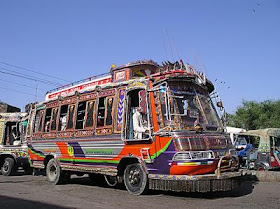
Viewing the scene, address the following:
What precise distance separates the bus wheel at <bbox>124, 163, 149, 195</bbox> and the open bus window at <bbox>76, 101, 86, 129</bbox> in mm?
2595

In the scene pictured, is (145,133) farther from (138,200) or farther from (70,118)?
(70,118)

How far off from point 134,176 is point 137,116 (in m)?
1.55

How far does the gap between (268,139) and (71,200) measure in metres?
10.8

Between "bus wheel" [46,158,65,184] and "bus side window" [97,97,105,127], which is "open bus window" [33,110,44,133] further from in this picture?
"bus side window" [97,97,105,127]

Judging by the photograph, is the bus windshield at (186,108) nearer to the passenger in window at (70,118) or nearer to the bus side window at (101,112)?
the bus side window at (101,112)

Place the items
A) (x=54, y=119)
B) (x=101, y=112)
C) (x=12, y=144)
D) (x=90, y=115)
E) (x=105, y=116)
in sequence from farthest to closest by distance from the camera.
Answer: (x=12, y=144) → (x=54, y=119) → (x=90, y=115) → (x=101, y=112) → (x=105, y=116)

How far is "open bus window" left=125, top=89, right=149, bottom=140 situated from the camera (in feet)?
24.4

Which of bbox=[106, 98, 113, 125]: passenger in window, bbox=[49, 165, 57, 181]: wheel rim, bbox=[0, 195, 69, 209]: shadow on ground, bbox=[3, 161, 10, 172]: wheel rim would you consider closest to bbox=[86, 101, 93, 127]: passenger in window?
bbox=[106, 98, 113, 125]: passenger in window

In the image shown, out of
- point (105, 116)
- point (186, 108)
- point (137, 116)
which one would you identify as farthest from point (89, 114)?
point (186, 108)

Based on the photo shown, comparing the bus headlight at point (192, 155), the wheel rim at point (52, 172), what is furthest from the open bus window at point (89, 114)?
the bus headlight at point (192, 155)

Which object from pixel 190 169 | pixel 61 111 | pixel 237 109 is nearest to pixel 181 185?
A: pixel 190 169

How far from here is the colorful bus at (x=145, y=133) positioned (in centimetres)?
648

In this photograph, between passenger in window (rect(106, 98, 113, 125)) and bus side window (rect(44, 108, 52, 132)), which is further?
bus side window (rect(44, 108, 52, 132))

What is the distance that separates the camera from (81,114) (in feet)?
31.3
